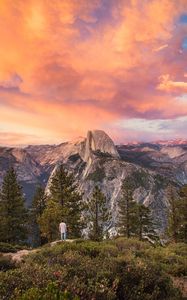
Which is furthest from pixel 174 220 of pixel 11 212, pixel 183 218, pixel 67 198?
pixel 11 212

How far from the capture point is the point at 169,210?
5716cm

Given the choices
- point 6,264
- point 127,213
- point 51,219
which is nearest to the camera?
point 6,264

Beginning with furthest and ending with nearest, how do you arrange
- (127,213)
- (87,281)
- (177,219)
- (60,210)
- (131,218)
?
(127,213) → (131,218) → (177,219) → (60,210) → (87,281)

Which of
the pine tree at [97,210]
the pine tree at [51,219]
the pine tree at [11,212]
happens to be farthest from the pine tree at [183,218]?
the pine tree at [11,212]

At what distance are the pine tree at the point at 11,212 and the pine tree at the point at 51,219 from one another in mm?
6361

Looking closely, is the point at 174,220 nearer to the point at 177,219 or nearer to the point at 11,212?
the point at 177,219

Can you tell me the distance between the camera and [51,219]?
149 ft

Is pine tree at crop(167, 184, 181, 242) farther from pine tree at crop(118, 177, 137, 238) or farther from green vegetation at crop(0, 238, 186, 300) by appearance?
green vegetation at crop(0, 238, 186, 300)

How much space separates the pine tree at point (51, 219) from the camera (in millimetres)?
44812

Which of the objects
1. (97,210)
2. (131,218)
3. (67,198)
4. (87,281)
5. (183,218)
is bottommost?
(131,218)

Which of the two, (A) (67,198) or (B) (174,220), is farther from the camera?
(B) (174,220)

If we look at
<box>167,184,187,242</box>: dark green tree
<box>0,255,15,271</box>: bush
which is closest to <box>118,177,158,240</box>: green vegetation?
<box>167,184,187,242</box>: dark green tree

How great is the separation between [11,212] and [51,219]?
8.90m

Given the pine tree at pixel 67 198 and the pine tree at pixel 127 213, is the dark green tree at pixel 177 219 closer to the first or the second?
the pine tree at pixel 127 213
